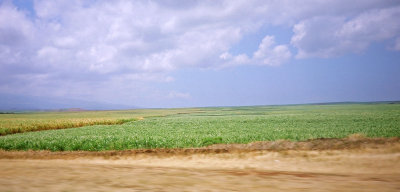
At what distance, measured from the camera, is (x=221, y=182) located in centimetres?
648

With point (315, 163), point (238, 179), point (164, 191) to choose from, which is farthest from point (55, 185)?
point (315, 163)

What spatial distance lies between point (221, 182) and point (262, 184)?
3.66ft

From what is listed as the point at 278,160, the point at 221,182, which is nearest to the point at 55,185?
the point at 221,182

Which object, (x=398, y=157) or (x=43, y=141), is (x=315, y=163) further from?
(x=43, y=141)

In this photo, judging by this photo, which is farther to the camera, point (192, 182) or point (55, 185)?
point (192, 182)

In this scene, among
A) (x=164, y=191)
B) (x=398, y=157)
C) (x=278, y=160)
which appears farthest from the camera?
(x=278, y=160)

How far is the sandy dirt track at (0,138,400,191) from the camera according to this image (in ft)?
19.9

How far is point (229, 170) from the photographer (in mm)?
8555

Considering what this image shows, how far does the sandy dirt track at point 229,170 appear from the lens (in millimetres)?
6062

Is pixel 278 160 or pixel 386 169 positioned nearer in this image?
pixel 386 169

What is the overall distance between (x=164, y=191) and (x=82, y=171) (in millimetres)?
4088

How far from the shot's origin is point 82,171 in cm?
813

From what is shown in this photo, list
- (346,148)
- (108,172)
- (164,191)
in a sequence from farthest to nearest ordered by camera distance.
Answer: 1. (346,148)
2. (108,172)
3. (164,191)

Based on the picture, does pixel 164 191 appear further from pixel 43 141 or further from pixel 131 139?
pixel 43 141
